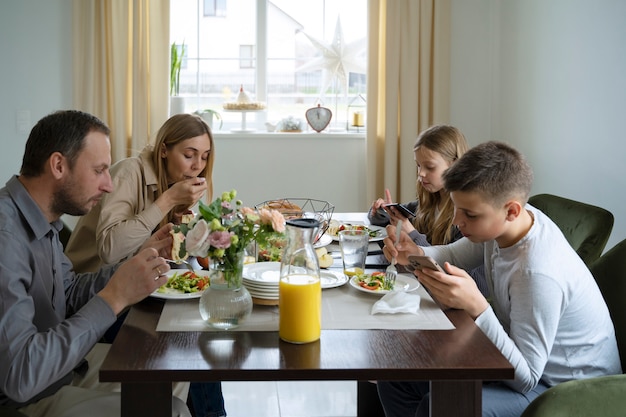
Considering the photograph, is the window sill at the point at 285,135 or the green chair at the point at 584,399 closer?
the green chair at the point at 584,399

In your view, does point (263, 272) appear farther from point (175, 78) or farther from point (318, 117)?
point (175, 78)

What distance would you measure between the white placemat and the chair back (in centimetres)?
51

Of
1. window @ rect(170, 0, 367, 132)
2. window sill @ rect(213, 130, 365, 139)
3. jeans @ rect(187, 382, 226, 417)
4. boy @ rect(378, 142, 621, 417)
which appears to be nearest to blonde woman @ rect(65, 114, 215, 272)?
jeans @ rect(187, 382, 226, 417)

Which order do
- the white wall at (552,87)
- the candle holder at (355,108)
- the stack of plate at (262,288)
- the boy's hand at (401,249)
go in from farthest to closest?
the candle holder at (355,108) → the white wall at (552,87) → the boy's hand at (401,249) → the stack of plate at (262,288)

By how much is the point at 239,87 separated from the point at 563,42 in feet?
7.30

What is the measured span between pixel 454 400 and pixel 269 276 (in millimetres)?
600

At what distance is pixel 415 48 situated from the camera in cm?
442

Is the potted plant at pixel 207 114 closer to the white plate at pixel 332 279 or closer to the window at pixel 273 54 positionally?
the window at pixel 273 54

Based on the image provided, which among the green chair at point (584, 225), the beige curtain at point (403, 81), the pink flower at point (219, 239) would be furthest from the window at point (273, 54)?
the pink flower at point (219, 239)

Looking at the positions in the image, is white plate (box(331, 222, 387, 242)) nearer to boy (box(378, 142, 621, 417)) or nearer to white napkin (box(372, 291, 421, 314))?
boy (box(378, 142, 621, 417))

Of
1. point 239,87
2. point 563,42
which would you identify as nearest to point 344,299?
point 563,42

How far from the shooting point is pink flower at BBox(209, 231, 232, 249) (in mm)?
1410

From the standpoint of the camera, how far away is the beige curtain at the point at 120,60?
4352 millimetres

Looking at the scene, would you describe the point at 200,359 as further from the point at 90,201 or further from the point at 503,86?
the point at 503,86
